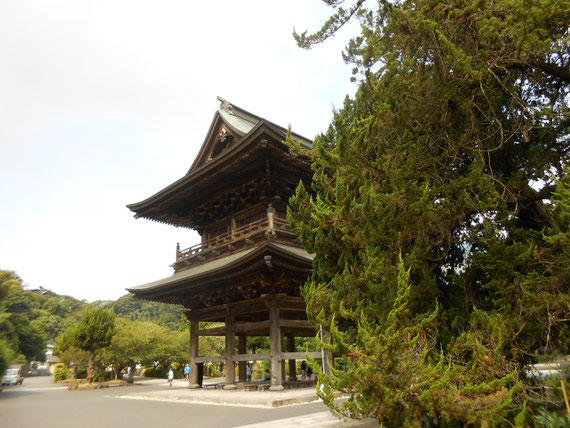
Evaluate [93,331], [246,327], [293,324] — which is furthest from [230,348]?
[93,331]

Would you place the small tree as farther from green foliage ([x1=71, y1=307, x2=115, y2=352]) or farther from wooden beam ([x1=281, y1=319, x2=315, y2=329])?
wooden beam ([x1=281, y1=319, x2=315, y2=329])

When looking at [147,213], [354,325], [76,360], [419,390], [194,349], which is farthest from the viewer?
[76,360]

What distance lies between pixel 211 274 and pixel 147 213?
20.0 ft

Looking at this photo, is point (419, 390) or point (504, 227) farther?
point (504, 227)

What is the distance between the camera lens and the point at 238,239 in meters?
12.4

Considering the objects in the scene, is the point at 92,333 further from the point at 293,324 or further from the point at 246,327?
the point at 293,324

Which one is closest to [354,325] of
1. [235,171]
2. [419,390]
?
[419,390]

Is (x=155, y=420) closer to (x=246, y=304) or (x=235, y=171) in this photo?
(x=246, y=304)

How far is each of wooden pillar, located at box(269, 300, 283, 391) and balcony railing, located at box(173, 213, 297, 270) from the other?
2.24 meters

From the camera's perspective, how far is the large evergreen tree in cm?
396

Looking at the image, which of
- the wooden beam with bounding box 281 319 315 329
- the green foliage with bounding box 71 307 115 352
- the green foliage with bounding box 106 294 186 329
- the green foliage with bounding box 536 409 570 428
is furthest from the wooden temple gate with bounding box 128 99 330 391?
the green foliage with bounding box 106 294 186 329

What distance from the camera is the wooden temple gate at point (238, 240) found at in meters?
10.9

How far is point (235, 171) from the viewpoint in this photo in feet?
41.8

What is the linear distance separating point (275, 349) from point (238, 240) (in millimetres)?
3877
